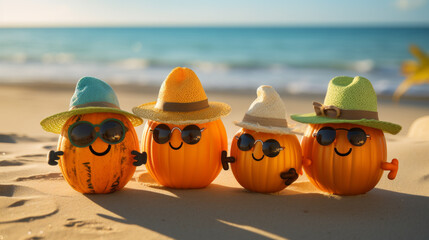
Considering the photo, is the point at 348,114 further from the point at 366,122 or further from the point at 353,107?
the point at 366,122

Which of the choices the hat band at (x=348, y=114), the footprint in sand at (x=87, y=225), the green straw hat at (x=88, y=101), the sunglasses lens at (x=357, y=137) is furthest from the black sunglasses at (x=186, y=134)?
the sunglasses lens at (x=357, y=137)

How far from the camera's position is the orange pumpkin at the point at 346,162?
3855 mm

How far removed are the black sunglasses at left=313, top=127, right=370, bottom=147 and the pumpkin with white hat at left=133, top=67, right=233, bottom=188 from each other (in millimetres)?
864

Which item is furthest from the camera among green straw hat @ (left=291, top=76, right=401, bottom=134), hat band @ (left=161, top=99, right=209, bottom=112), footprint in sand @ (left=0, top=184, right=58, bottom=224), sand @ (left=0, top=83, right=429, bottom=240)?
hat band @ (left=161, top=99, right=209, bottom=112)

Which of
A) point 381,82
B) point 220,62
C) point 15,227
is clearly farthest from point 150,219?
point 220,62

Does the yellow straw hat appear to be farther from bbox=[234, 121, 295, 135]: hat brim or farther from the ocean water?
the ocean water

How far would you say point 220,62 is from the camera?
2756 centimetres

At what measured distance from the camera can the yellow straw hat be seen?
13.4 ft

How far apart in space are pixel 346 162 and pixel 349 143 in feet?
0.56

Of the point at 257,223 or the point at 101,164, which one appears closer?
the point at 257,223

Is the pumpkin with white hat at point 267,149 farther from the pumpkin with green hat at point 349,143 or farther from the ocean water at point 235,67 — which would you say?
the ocean water at point 235,67

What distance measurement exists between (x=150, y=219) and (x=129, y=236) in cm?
36

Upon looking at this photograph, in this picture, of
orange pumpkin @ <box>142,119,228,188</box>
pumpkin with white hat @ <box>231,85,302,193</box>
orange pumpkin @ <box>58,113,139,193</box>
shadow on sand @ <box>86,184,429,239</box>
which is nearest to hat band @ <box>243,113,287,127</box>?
pumpkin with white hat @ <box>231,85,302,193</box>

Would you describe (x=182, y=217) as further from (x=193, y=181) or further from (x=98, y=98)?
(x=98, y=98)
